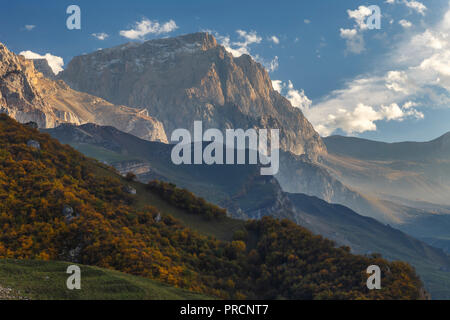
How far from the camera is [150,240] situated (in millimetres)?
64750

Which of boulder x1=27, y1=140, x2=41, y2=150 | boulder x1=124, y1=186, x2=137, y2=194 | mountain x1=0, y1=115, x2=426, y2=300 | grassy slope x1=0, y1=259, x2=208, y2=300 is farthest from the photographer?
boulder x1=124, y1=186, x2=137, y2=194

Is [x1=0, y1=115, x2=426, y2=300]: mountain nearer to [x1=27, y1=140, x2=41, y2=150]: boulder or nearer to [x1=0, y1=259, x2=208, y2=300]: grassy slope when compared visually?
[x1=27, y1=140, x2=41, y2=150]: boulder

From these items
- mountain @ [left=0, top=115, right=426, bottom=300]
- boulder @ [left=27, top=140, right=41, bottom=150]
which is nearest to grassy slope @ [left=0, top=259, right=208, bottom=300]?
mountain @ [left=0, top=115, right=426, bottom=300]

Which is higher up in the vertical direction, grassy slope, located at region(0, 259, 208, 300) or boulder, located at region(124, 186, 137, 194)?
boulder, located at region(124, 186, 137, 194)

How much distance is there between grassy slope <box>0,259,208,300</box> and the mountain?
35.0 feet

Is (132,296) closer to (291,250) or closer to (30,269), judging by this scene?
(30,269)

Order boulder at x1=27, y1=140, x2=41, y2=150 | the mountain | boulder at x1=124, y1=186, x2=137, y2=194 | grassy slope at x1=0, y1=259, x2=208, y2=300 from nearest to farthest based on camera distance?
grassy slope at x1=0, y1=259, x2=208, y2=300
the mountain
boulder at x1=27, y1=140, x2=41, y2=150
boulder at x1=124, y1=186, x2=137, y2=194

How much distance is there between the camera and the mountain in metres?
52.4

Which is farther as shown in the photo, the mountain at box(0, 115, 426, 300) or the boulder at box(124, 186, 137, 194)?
the boulder at box(124, 186, 137, 194)

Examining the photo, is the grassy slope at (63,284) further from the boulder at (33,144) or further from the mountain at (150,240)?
the boulder at (33,144)

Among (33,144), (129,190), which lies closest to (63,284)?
(129,190)

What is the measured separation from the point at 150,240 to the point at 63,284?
3172cm

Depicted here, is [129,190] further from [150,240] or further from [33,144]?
[150,240]

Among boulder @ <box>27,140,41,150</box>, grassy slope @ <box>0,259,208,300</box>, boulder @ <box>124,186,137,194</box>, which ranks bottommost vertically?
grassy slope @ <box>0,259,208,300</box>
